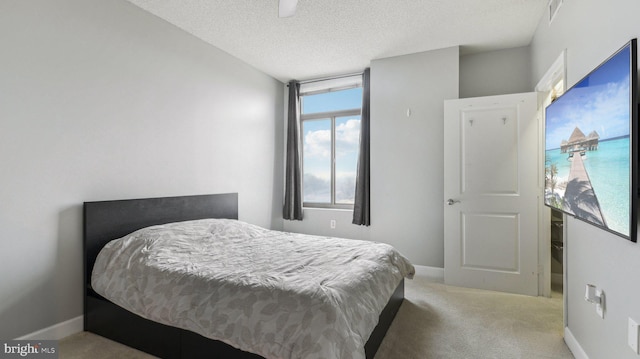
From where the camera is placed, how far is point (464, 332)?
87.4 inches

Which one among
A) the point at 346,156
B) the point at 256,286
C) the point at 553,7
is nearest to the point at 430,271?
the point at 346,156

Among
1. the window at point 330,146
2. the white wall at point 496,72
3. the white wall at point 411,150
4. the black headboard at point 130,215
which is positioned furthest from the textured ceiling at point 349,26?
the black headboard at point 130,215

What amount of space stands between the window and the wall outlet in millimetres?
3260

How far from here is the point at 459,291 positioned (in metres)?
3.08

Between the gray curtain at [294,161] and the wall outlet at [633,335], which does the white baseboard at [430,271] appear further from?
the wall outlet at [633,335]

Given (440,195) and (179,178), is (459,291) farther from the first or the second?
(179,178)

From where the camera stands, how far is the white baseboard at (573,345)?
1832 mm

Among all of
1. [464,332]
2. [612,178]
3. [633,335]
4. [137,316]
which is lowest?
[464,332]

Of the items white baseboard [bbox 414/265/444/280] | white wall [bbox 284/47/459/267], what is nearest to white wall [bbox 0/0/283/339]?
white wall [bbox 284/47/459/267]

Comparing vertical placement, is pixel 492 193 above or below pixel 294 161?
below

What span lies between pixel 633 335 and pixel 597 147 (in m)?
0.82

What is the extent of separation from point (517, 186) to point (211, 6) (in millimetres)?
3361

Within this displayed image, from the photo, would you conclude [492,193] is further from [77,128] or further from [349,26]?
[77,128]

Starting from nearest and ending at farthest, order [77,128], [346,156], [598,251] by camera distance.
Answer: [598,251], [77,128], [346,156]
